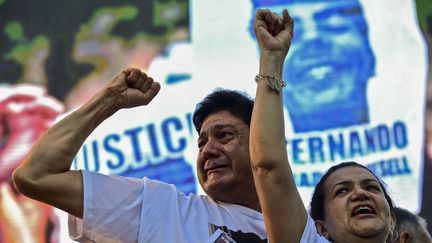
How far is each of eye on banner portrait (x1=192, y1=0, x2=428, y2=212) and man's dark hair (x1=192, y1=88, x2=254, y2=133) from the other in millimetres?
1620

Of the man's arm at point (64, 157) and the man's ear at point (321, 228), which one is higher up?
the man's arm at point (64, 157)

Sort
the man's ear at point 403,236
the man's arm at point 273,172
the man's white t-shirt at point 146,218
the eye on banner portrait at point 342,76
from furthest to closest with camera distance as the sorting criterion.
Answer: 1. the eye on banner portrait at point 342,76
2. the man's ear at point 403,236
3. the man's white t-shirt at point 146,218
4. the man's arm at point 273,172

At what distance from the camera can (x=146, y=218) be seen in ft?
5.56

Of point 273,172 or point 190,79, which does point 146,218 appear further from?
point 190,79

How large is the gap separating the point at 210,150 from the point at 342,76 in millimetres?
2141

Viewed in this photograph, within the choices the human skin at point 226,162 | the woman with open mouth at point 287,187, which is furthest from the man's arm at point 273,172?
the human skin at point 226,162

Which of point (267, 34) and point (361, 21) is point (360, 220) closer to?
point (267, 34)

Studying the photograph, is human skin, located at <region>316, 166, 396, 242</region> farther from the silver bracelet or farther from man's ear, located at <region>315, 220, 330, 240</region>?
the silver bracelet

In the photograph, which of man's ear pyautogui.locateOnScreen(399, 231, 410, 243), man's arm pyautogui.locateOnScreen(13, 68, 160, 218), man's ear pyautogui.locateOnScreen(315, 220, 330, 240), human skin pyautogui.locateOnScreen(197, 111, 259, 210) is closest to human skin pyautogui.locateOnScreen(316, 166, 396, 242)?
man's ear pyautogui.locateOnScreen(315, 220, 330, 240)

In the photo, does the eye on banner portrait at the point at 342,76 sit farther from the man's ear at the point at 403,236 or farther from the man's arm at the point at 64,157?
the man's arm at the point at 64,157

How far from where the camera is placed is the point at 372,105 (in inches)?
153

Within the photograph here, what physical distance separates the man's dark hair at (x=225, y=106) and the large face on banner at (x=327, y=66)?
177 cm

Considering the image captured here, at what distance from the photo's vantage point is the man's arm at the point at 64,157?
5.49 ft

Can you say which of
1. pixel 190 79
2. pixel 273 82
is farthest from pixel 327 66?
pixel 273 82
